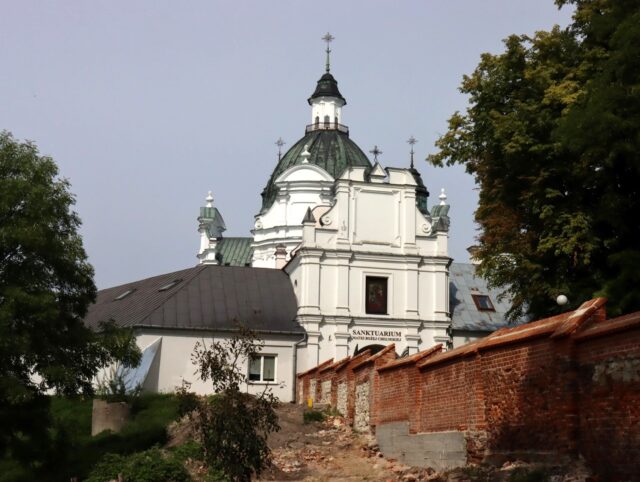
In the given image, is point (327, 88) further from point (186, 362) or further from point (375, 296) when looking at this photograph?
point (186, 362)

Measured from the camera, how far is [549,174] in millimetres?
25328

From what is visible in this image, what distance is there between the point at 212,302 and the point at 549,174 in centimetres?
1801

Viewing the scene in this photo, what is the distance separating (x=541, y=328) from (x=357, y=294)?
25.9 m

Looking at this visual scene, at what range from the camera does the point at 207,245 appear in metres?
66.5

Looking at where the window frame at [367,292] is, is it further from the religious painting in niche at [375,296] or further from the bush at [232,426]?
the bush at [232,426]

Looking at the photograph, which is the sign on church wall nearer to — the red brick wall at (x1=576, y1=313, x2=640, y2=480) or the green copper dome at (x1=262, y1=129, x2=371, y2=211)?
the green copper dome at (x1=262, y1=129, x2=371, y2=211)

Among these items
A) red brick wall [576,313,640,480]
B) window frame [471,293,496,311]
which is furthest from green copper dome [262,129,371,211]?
red brick wall [576,313,640,480]

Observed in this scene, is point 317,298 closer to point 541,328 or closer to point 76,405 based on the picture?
point 76,405

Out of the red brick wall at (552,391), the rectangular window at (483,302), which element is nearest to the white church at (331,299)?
the rectangular window at (483,302)

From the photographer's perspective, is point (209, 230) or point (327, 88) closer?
point (327, 88)

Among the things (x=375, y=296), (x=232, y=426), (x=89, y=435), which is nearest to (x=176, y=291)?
(x=375, y=296)

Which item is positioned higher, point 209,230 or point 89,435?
point 209,230

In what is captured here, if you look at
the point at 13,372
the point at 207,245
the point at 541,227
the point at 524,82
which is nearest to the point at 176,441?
the point at 13,372

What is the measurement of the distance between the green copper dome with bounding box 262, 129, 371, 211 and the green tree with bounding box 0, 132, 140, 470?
113 ft
